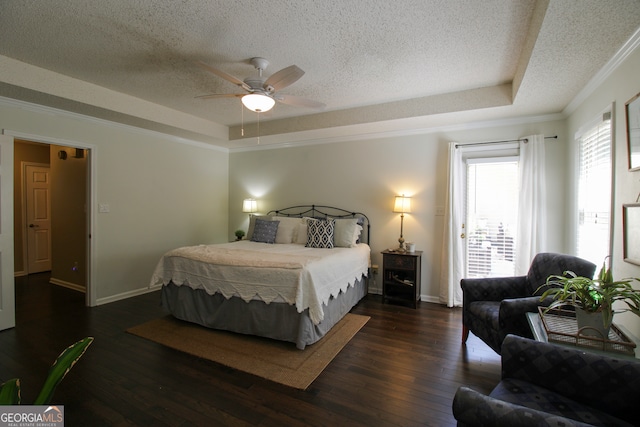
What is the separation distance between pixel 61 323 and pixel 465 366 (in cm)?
424

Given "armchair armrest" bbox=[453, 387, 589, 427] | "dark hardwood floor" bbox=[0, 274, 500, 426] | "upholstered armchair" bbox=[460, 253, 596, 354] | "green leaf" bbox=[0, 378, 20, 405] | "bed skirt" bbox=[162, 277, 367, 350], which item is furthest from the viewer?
"bed skirt" bbox=[162, 277, 367, 350]

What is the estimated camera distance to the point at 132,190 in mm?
4340

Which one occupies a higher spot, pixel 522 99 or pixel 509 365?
pixel 522 99

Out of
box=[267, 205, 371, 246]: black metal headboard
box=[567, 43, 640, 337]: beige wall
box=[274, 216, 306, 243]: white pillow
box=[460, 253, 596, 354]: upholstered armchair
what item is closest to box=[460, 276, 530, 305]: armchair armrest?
box=[460, 253, 596, 354]: upholstered armchair

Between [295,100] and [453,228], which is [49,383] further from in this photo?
[453,228]

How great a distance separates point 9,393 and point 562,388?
7.67 ft

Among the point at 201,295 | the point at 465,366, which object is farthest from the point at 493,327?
the point at 201,295

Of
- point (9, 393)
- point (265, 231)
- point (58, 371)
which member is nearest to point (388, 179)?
point (265, 231)

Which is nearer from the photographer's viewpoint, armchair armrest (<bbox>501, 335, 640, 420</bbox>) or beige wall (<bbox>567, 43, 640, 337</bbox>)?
armchair armrest (<bbox>501, 335, 640, 420</bbox>)

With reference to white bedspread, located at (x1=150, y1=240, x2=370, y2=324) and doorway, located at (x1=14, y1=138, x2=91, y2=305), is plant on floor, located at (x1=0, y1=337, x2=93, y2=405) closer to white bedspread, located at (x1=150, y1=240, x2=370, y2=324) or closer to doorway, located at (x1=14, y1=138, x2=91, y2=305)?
white bedspread, located at (x1=150, y1=240, x2=370, y2=324)

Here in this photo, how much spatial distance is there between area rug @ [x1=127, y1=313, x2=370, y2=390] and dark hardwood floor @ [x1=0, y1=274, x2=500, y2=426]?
9cm

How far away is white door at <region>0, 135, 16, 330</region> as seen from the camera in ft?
10.3

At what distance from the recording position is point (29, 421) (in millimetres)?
1387

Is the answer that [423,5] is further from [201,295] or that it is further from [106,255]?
[106,255]
